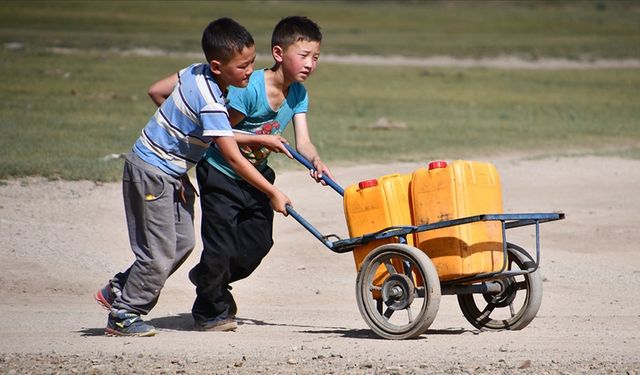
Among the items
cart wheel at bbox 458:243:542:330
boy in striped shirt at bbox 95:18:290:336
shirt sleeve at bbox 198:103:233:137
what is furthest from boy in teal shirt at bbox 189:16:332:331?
cart wheel at bbox 458:243:542:330

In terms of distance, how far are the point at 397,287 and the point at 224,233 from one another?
3.17ft

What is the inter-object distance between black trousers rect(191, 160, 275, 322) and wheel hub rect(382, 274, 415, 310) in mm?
771

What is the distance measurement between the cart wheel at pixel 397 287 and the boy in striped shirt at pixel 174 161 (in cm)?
54

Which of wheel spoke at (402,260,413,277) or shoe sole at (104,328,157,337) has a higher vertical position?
wheel spoke at (402,260,413,277)

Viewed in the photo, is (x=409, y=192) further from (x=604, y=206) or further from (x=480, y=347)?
(x=604, y=206)

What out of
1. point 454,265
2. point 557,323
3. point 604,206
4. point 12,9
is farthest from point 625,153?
point 12,9

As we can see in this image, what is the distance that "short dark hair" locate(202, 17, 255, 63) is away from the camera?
5.68 meters

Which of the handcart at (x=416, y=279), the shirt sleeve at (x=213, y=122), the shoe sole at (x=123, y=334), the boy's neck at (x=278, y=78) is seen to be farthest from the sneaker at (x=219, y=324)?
the boy's neck at (x=278, y=78)

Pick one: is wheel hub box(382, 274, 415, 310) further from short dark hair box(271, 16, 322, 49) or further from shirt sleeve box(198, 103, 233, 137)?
short dark hair box(271, 16, 322, 49)

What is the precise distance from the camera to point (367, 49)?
114ft

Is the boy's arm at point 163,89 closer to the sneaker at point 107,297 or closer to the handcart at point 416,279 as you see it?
the handcart at point 416,279

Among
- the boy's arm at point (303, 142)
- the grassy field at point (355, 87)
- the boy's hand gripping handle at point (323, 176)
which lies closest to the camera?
the boy's hand gripping handle at point (323, 176)

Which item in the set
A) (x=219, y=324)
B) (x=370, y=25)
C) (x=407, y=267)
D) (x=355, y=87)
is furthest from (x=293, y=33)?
(x=370, y=25)

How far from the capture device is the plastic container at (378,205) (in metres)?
5.85
